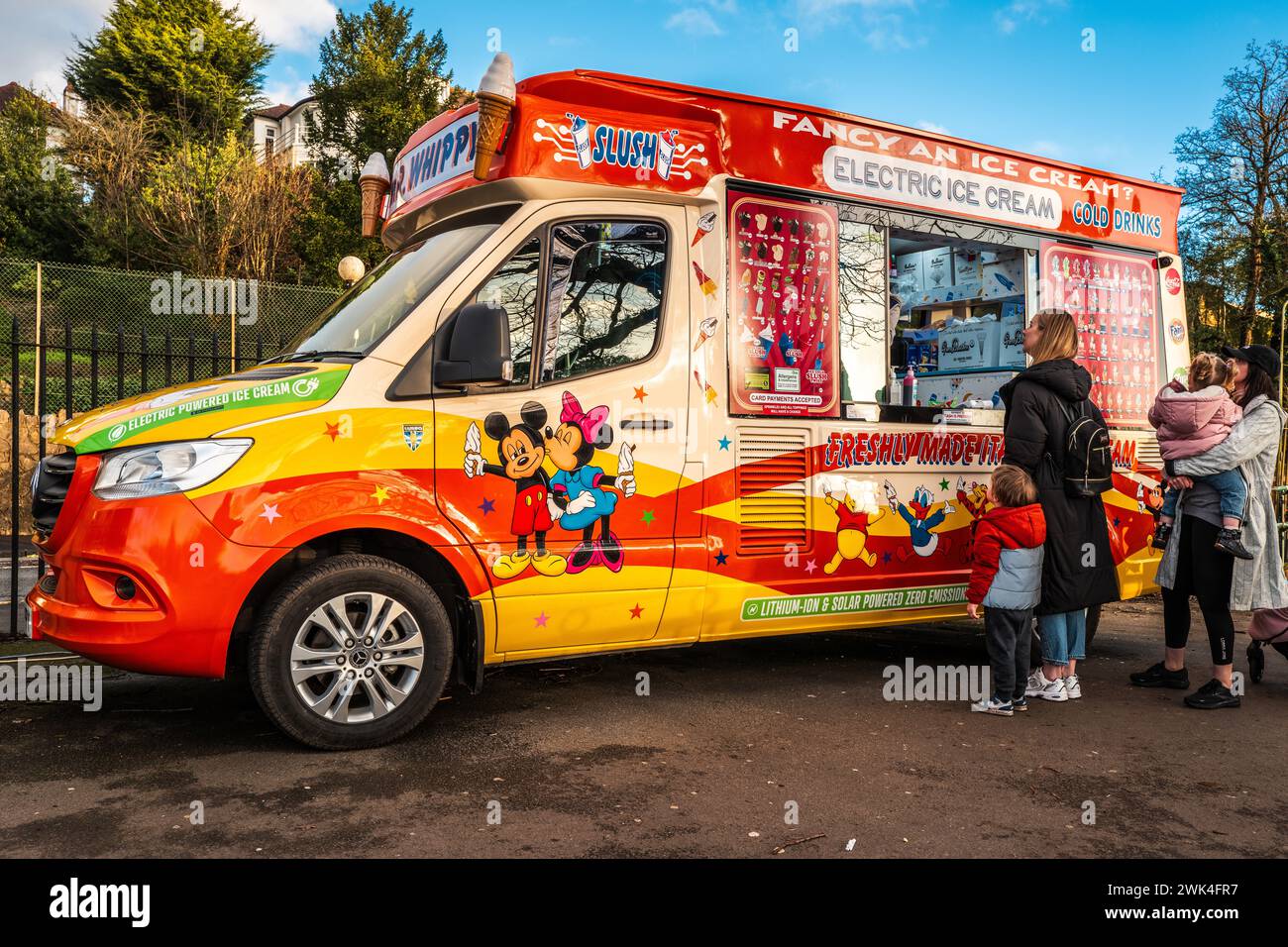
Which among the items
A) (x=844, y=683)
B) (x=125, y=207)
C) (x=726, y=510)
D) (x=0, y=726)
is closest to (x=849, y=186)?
(x=726, y=510)

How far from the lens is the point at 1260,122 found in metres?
Answer: 23.8

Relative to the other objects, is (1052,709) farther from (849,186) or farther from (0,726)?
(0,726)

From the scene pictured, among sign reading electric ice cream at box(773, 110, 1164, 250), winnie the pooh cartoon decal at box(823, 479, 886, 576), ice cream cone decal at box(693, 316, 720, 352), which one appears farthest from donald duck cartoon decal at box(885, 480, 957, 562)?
sign reading electric ice cream at box(773, 110, 1164, 250)

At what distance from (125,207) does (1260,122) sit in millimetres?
26960

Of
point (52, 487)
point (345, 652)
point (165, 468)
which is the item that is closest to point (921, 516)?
point (345, 652)

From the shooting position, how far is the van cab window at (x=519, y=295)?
4.61 meters

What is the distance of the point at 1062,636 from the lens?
547cm

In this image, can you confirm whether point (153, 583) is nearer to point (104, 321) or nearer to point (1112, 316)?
point (1112, 316)

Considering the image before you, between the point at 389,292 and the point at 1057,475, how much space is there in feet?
11.7

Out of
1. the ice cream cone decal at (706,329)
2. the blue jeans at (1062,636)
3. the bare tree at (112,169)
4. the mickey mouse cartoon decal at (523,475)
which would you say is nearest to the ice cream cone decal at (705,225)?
the ice cream cone decal at (706,329)

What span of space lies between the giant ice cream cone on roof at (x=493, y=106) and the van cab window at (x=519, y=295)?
1.49 feet

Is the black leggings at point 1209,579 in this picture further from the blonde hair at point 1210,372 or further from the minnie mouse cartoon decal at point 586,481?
the minnie mouse cartoon decal at point 586,481

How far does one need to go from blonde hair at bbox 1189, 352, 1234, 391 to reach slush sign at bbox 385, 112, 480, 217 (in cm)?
411

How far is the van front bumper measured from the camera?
3.93 meters
